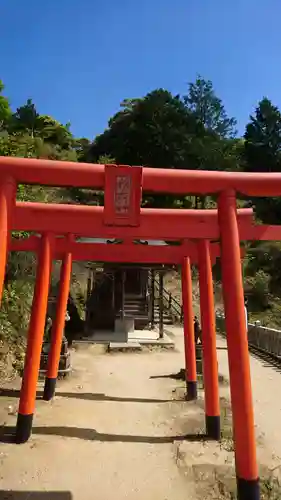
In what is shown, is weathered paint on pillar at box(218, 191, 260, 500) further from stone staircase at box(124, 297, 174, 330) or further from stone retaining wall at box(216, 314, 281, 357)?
stone staircase at box(124, 297, 174, 330)

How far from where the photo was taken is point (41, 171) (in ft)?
13.9

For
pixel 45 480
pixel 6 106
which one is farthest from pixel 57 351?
pixel 6 106

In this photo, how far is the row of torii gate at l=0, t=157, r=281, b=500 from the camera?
4.11 metres

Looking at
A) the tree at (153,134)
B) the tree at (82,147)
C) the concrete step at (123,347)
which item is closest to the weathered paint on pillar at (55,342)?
the concrete step at (123,347)

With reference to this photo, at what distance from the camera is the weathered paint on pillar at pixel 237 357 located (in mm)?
3949

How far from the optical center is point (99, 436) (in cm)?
657

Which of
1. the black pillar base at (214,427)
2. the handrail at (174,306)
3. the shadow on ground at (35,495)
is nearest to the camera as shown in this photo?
the shadow on ground at (35,495)

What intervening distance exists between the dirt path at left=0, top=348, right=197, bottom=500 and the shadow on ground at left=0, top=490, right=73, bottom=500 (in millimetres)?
12

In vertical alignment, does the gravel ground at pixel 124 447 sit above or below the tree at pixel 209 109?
below

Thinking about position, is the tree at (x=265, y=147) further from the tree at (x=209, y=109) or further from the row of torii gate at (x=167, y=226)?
the row of torii gate at (x=167, y=226)

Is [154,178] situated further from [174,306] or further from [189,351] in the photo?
[174,306]

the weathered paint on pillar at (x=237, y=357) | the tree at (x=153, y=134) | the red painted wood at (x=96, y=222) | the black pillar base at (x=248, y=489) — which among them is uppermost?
the tree at (x=153, y=134)

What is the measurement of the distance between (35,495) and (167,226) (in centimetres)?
380

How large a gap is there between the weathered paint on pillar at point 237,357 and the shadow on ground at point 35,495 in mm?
2158
